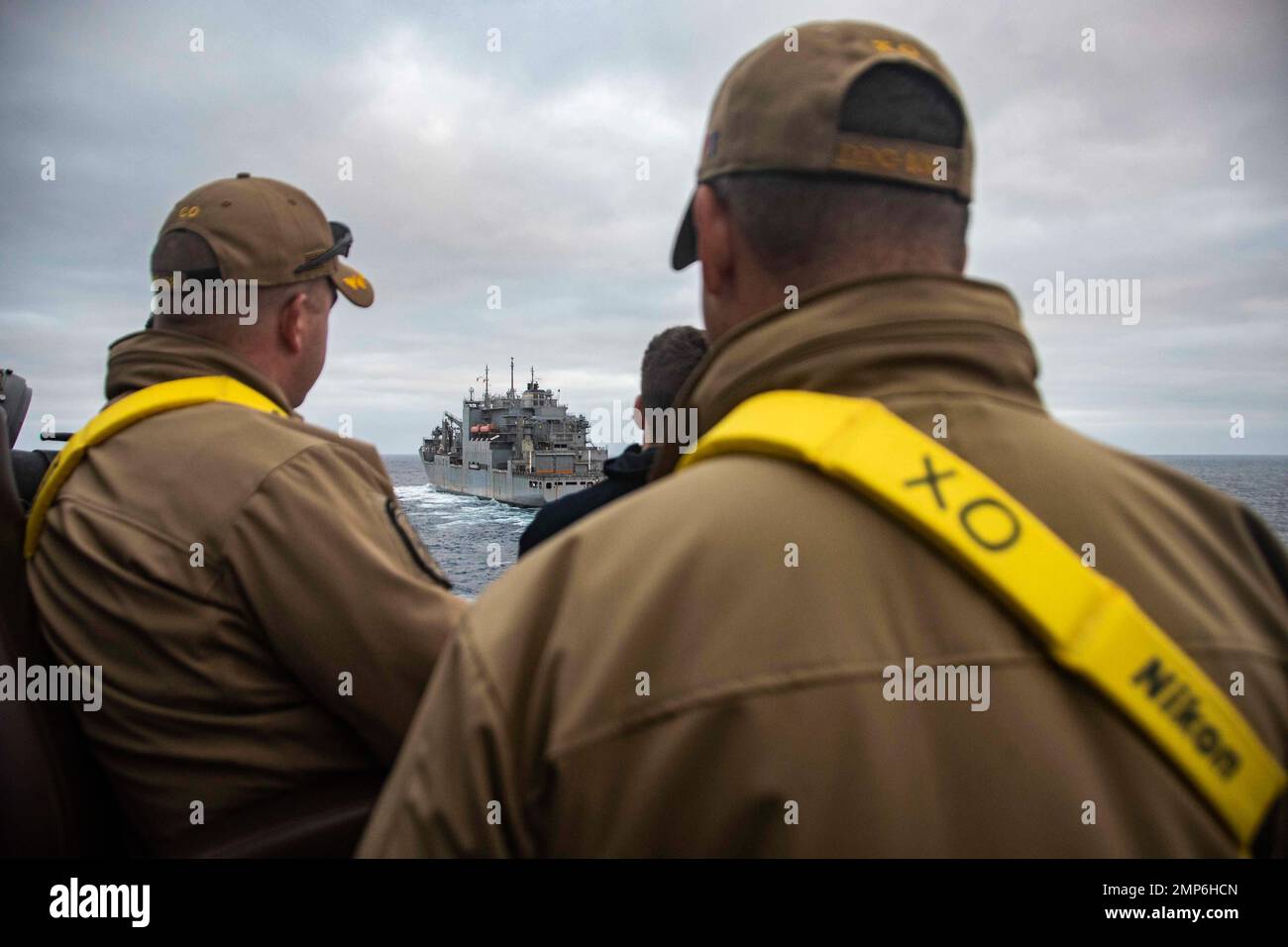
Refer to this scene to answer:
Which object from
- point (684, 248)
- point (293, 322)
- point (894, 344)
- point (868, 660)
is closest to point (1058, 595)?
point (868, 660)

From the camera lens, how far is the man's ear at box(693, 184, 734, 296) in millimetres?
1929

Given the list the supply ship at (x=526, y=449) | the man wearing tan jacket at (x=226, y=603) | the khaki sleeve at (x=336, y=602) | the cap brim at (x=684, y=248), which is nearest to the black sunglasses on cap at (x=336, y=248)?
the man wearing tan jacket at (x=226, y=603)

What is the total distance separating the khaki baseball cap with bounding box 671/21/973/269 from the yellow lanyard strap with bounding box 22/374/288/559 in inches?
93.4

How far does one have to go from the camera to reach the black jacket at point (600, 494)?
16.5ft

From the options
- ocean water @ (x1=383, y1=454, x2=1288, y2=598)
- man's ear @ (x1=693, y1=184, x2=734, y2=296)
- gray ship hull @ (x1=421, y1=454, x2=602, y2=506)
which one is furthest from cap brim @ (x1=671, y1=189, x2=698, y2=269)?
gray ship hull @ (x1=421, y1=454, x2=602, y2=506)

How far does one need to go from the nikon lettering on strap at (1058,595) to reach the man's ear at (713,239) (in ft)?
1.88

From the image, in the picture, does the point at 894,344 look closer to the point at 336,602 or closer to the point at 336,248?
Result: the point at 336,602

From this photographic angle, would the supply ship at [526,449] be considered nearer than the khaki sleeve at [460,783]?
No

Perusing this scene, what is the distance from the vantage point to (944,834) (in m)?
1.37

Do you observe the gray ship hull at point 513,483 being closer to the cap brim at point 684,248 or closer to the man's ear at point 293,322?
the man's ear at point 293,322
